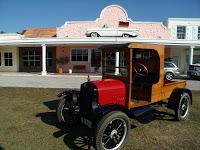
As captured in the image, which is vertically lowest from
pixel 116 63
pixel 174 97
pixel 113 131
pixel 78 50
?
pixel 113 131

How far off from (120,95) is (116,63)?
0.89m

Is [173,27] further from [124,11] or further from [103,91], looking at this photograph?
[103,91]

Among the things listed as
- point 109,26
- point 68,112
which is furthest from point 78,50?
point 68,112

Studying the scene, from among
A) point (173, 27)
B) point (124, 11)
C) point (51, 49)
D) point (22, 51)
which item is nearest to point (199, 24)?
point (173, 27)

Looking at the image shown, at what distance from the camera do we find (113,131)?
5.11 m

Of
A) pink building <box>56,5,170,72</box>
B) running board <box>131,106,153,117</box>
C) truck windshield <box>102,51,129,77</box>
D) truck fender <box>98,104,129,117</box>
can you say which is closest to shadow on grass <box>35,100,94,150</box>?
truck fender <box>98,104,129,117</box>

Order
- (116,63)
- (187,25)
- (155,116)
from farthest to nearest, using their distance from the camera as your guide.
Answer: (187,25) → (155,116) → (116,63)

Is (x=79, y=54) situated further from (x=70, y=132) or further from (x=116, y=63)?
(x=70, y=132)

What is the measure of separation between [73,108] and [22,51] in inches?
886

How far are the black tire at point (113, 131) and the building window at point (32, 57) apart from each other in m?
23.0

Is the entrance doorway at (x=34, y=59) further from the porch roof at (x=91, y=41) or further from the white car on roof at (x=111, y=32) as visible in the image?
the white car on roof at (x=111, y=32)

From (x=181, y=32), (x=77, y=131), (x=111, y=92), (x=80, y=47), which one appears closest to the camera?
(x=111, y=92)

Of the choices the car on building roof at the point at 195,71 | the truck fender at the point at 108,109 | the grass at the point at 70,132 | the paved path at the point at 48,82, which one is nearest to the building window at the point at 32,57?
the paved path at the point at 48,82

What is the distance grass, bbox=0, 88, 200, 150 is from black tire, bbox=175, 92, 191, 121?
0.18 metres
